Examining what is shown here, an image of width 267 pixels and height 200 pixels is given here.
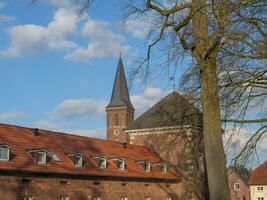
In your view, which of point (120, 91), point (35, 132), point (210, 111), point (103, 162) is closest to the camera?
point (210, 111)

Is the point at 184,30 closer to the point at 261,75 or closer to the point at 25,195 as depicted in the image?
the point at 261,75

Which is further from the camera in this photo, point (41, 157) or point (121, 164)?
point (121, 164)

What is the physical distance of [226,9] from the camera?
9453 mm

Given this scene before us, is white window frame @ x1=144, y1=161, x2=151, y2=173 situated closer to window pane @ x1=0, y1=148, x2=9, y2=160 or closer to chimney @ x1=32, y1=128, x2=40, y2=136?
chimney @ x1=32, y1=128, x2=40, y2=136

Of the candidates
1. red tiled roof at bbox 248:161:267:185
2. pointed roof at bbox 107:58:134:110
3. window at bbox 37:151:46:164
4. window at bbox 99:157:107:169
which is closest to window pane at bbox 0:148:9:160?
window at bbox 37:151:46:164

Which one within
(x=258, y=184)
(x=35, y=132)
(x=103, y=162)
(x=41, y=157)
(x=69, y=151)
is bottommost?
(x=258, y=184)

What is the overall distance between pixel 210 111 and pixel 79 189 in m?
18.7

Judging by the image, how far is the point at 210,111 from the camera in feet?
31.7

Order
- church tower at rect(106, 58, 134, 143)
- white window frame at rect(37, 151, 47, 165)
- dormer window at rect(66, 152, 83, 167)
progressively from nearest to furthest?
white window frame at rect(37, 151, 47, 165) < dormer window at rect(66, 152, 83, 167) < church tower at rect(106, 58, 134, 143)

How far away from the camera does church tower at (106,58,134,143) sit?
84.0 meters

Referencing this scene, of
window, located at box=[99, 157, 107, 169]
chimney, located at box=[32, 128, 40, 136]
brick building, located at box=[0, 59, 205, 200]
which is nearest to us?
brick building, located at box=[0, 59, 205, 200]

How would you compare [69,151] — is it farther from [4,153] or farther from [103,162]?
[4,153]

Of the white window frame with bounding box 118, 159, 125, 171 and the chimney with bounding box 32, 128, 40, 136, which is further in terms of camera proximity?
the white window frame with bounding box 118, 159, 125, 171

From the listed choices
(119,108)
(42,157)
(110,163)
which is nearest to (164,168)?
(110,163)
